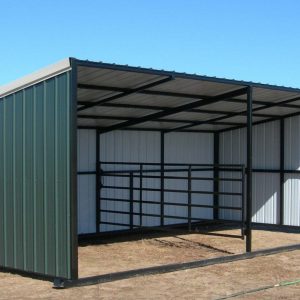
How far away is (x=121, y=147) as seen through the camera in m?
12.1

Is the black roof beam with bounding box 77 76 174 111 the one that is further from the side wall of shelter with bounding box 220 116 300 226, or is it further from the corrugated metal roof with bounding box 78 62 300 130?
the side wall of shelter with bounding box 220 116 300 226

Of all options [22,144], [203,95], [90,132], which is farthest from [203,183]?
[22,144]

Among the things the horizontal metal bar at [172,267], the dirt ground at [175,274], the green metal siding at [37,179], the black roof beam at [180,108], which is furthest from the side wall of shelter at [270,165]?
the green metal siding at [37,179]

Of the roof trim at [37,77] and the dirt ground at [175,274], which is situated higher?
the roof trim at [37,77]

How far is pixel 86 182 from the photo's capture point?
37.5 ft

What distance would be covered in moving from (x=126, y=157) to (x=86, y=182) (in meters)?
1.17

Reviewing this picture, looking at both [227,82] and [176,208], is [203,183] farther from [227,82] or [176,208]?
[227,82]

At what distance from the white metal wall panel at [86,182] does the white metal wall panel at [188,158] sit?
2.01m

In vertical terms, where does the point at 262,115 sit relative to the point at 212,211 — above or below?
above

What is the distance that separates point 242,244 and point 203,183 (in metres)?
3.60

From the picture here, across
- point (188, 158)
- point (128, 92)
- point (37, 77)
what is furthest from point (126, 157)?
point (37, 77)

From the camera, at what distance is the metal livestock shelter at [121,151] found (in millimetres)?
7027

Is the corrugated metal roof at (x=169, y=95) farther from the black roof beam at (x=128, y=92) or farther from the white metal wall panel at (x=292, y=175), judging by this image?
the white metal wall panel at (x=292, y=175)

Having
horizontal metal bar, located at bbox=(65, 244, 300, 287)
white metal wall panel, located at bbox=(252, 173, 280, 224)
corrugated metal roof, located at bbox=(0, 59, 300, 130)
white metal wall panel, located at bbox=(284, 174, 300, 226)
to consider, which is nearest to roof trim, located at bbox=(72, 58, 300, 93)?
corrugated metal roof, located at bbox=(0, 59, 300, 130)
